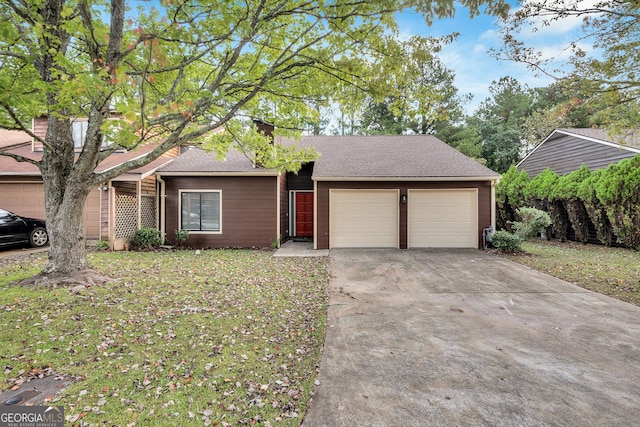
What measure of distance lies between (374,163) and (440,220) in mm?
2918

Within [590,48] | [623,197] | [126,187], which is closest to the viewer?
[590,48]

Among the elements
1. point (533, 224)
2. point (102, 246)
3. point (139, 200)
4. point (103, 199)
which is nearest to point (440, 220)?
point (533, 224)

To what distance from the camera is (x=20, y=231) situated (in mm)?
8898

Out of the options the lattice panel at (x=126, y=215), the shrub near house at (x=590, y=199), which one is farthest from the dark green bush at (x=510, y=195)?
the lattice panel at (x=126, y=215)

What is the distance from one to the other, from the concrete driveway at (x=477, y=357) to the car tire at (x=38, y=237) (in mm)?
9525

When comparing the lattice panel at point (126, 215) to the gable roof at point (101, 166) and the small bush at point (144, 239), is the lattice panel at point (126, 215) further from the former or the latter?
the gable roof at point (101, 166)

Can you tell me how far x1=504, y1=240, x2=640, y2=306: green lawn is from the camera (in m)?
5.52

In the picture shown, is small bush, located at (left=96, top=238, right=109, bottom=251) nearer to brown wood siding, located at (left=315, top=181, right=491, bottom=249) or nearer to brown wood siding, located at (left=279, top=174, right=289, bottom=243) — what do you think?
brown wood siding, located at (left=279, top=174, right=289, bottom=243)

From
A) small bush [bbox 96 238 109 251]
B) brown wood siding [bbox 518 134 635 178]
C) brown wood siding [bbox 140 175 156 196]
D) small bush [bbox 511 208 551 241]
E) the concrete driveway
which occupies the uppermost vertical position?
brown wood siding [bbox 518 134 635 178]

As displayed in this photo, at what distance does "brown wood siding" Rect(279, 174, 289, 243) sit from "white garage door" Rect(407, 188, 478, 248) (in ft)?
14.1

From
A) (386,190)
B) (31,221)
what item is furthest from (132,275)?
(386,190)

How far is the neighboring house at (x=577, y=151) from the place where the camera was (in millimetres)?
11445

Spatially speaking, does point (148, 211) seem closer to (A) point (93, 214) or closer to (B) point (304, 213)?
(A) point (93, 214)

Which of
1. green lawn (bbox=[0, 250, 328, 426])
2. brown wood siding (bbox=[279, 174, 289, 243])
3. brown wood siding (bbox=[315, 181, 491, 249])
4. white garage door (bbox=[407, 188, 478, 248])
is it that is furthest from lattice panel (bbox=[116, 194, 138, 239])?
white garage door (bbox=[407, 188, 478, 248])
